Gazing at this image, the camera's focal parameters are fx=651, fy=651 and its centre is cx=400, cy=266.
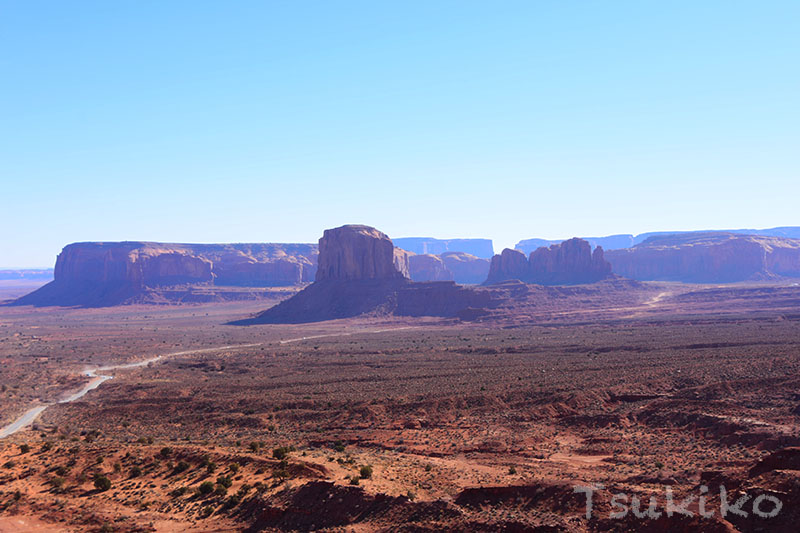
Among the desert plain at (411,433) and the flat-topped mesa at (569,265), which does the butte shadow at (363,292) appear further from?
the desert plain at (411,433)

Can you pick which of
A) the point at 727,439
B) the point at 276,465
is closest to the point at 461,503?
the point at 276,465

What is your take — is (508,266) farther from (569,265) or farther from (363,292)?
(363,292)

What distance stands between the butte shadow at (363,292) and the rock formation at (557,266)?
127ft

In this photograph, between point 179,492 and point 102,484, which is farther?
point 102,484

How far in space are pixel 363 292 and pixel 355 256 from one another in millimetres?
10255

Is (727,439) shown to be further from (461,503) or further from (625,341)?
(625,341)

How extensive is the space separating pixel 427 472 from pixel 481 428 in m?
12.5

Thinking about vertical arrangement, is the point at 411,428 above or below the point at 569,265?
below

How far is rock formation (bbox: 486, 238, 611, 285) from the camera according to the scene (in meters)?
169

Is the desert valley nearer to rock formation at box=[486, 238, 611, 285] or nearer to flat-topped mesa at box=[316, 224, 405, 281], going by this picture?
flat-topped mesa at box=[316, 224, 405, 281]

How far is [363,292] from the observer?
140 metres

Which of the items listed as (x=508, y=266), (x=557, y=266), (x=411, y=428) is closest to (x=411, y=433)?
(x=411, y=428)

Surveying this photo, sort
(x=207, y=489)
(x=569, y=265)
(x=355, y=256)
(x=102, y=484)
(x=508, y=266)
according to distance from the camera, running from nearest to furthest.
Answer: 1. (x=207, y=489)
2. (x=102, y=484)
3. (x=355, y=256)
4. (x=569, y=265)
5. (x=508, y=266)

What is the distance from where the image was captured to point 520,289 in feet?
468
